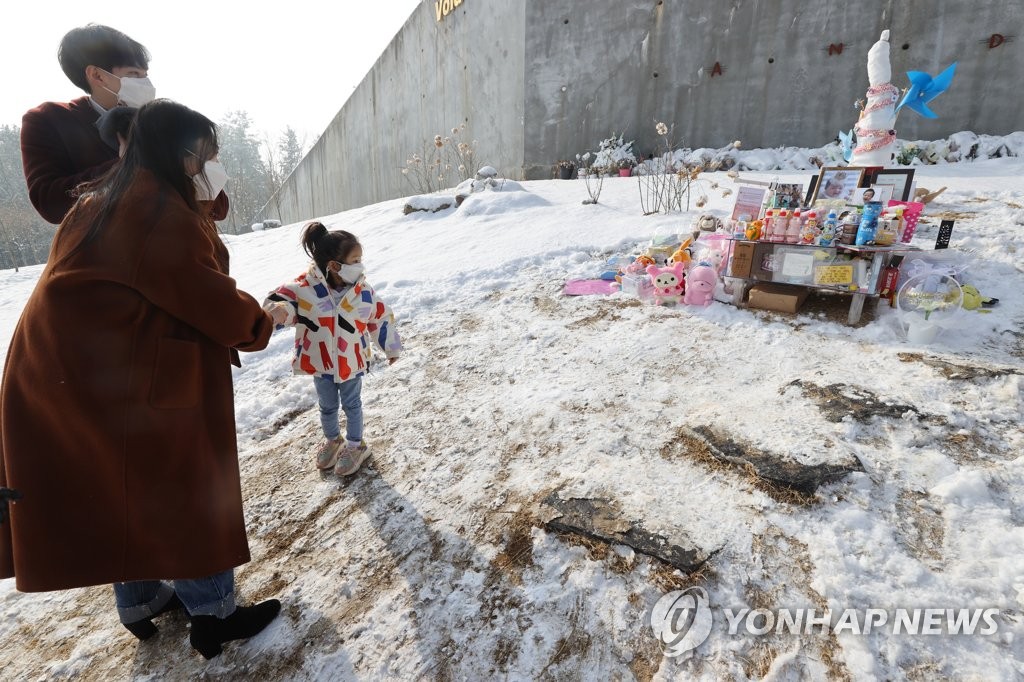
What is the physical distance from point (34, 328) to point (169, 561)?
2.52 feet

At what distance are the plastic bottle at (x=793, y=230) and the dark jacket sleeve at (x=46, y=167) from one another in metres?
3.88

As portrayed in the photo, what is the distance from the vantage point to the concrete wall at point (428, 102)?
12461 mm

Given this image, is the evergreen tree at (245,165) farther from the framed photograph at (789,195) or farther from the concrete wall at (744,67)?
the framed photograph at (789,195)

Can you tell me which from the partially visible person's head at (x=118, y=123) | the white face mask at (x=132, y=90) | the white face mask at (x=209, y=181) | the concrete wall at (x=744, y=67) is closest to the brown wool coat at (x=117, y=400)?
the white face mask at (x=209, y=181)

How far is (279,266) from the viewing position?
7.94 meters

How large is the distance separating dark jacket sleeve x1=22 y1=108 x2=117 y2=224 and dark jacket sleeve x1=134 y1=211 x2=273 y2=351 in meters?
0.95

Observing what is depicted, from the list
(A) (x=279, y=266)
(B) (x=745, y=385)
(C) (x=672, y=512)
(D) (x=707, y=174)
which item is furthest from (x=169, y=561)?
(D) (x=707, y=174)

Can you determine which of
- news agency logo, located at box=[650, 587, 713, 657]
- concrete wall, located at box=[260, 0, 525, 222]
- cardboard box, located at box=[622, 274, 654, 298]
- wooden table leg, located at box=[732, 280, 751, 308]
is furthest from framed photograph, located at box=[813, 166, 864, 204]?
concrete wall, located at box=[260, 0, 525, 222]

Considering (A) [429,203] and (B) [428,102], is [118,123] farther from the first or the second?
(B) [428,102]

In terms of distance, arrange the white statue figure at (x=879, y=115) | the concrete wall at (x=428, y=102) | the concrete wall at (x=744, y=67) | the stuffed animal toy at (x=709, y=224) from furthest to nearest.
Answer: the concrete wall at (x=428, y=102)
the concrete wall at (x=744, y=67)
the stuffed animal toy at (x=709, y=224)
the white statue figure at (x=879, y=115)

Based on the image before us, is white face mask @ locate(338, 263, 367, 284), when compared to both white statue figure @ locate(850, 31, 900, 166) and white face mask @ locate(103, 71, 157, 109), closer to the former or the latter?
white face mask @ locate(103, 71, 157, 109)

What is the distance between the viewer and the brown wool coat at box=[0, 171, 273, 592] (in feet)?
4.44

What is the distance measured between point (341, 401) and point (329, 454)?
1.14 ft

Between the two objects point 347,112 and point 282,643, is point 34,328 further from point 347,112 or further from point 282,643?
point 347,112
